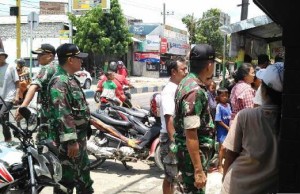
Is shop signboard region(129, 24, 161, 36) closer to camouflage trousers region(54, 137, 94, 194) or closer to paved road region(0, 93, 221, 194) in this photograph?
paved road region(0, 93, 221, 194)

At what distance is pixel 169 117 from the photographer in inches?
159

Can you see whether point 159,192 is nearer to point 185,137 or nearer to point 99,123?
point 99,123

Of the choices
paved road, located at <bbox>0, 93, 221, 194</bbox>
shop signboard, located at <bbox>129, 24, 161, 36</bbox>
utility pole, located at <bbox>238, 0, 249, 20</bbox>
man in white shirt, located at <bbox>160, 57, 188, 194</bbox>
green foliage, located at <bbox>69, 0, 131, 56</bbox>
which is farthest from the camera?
shop signboard, located at <bbox>129, 24, 161, 36</bbox>

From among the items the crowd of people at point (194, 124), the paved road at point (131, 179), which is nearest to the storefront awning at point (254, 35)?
the crowd of people at point (194, 124)

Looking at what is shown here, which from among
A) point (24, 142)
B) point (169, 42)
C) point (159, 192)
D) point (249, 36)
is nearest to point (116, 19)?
point (169, 42)

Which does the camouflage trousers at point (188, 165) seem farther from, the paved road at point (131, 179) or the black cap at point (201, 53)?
the paved road at point (131, 179)

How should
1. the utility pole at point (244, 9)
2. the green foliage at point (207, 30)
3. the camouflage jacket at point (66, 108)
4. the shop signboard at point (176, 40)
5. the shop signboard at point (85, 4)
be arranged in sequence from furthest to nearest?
the green foliage at point (207, 30) < the shop signboard at point (176, 40) < the shop signboard at point (85, 4) < the utility pole at point (244, 9) < the camouflage jacket at point (66, 108)

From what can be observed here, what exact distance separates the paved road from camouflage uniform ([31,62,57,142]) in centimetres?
142

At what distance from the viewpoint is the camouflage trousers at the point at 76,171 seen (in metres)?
3.61

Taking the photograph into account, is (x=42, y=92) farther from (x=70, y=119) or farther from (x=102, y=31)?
(x=102, y=31)

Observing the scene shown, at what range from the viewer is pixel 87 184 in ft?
12.3

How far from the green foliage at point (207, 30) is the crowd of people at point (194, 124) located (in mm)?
36755

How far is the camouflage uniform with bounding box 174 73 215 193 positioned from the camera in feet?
9.36

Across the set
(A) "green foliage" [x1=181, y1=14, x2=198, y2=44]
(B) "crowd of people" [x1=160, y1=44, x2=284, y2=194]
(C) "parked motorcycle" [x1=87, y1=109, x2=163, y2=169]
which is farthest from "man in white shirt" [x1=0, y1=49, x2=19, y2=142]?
(A) "green foliage" [x1=181, y1=14, x2=198, y2=44]
